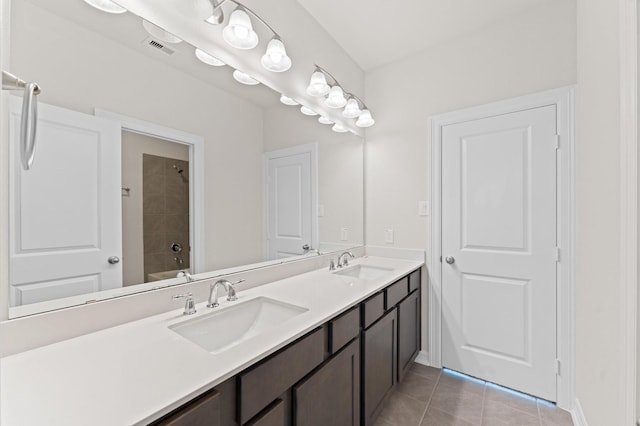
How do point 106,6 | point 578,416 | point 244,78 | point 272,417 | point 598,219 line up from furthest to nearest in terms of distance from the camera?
point 578,416
point 244,78
point 598,219
point 106,6
point 272,417

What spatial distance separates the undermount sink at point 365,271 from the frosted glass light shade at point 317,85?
1.29 metres

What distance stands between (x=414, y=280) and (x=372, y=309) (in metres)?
0.78

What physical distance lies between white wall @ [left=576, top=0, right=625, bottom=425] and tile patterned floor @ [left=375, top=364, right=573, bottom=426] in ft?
0.91

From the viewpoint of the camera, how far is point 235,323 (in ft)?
4.08

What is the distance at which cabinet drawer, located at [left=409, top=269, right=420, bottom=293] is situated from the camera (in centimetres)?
210

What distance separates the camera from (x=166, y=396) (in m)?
0.64

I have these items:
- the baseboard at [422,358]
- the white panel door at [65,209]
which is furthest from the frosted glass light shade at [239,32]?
the baseboard at [422,358]

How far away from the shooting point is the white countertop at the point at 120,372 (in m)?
0.59

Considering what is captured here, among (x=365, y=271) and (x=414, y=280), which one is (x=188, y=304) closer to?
(x=365, y=271)

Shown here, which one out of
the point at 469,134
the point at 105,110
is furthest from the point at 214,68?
the point at 469,134

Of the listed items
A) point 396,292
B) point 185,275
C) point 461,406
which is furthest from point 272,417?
point 461,406

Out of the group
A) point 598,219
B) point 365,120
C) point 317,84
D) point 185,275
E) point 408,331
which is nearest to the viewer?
point 185,275

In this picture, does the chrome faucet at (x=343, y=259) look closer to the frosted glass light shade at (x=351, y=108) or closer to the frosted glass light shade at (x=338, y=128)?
the frosted glass light shade at (x=338, y=128)

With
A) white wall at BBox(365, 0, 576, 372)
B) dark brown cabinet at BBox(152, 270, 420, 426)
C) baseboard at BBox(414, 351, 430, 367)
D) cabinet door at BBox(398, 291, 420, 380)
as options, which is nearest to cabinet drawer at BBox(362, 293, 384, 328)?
dark brown cabinet at BBox(152, 270, 420, 426)
